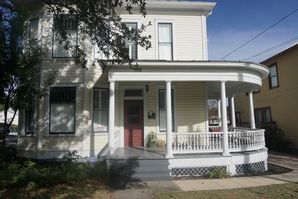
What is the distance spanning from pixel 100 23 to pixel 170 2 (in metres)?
6.29

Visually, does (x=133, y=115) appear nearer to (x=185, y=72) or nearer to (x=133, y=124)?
(x=133, y=124)

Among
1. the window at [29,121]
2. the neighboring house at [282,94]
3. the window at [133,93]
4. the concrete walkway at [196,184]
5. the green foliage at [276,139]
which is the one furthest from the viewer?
the green foliage at [276,139]

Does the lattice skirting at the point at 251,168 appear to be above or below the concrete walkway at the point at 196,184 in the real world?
above

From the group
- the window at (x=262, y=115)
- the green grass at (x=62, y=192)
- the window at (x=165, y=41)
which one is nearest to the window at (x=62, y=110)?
the green grass at (x=62, y=192)

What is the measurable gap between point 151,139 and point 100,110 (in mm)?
2730

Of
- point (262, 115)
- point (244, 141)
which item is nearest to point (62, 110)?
point (244, 141)

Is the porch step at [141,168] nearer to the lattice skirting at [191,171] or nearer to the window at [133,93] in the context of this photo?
the lattice skirting at [191,171]

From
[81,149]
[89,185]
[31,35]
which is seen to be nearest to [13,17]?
[31,35]

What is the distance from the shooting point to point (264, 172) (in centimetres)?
1196

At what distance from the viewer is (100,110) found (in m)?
13.1

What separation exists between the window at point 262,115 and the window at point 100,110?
13.6 meters

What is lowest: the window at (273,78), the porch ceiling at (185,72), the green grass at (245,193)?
the green grass at (245,193)

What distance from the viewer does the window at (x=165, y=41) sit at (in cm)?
1423

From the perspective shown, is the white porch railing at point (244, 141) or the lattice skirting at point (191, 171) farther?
the white porch railing at point (244, 141)
